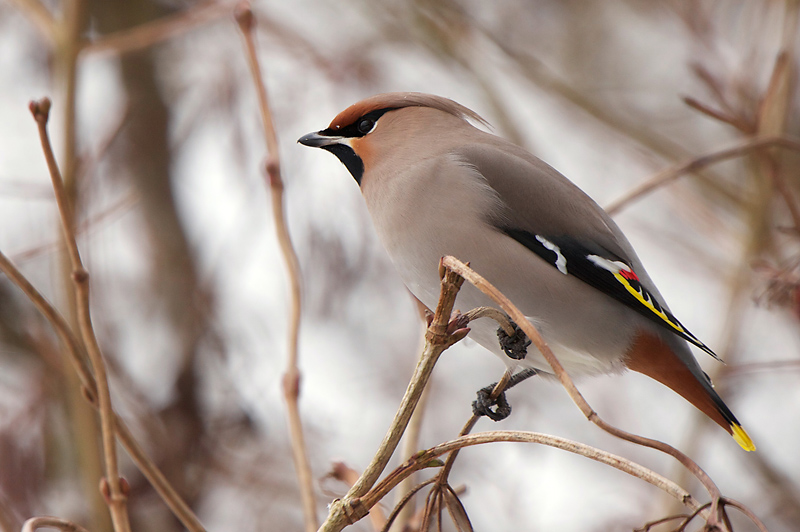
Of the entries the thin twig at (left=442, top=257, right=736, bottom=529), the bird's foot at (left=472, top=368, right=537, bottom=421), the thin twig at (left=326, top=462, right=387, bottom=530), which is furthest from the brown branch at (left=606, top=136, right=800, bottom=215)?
the thin twig at (left=442, top=257, right=736, bottom=529)

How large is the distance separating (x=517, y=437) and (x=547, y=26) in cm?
560

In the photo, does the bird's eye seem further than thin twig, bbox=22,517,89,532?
Yes

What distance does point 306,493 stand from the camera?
65.9 inches

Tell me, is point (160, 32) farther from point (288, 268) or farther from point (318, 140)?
point (288, 268)

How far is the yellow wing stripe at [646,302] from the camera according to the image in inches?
92.5

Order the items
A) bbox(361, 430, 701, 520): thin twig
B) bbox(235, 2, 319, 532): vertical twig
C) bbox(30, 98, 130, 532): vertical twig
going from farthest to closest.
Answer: bbox(235, 2, 319, 532): vertical twig → bbox(30, 98, 130, 532): vertical twig → bbox(361, 430, 701, 520): thin twig

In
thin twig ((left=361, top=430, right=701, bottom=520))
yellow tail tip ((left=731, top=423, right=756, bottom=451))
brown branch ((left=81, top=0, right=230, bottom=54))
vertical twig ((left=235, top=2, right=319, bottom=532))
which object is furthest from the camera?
brown branch ((left=81, top=0, right=230, bottom=54))

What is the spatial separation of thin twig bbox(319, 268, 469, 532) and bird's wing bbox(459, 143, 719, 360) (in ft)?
4.09

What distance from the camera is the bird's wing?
246cm

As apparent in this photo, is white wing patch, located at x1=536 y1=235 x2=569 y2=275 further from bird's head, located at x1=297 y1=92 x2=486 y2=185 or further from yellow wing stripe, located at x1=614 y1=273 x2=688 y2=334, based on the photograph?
bird's head, located at x1=297 y1=92 x2=486 y2=185

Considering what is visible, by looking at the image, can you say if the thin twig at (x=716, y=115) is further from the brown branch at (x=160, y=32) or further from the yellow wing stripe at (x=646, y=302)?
the brown branch at (x=160, y=32)

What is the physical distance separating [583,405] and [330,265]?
10.0 ft

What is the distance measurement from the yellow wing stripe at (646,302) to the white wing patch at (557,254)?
0.50ft

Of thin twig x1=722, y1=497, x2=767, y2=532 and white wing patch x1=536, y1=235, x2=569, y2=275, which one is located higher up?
white wing patch x1=536, y1=235, x2=569, y2=275
